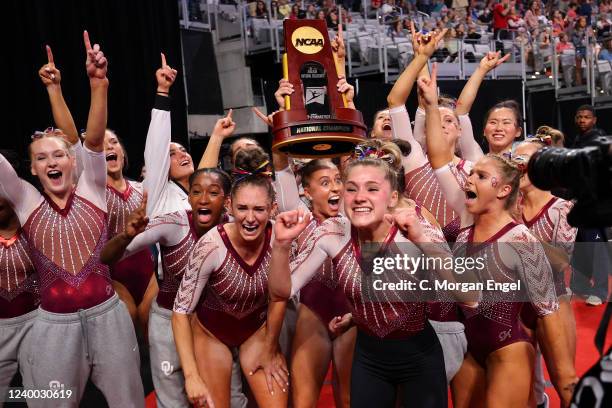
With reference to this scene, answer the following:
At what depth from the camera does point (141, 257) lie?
3.90 metres

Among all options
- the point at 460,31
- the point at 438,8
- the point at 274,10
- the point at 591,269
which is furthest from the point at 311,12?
the point at 591,269

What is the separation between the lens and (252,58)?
389 inches

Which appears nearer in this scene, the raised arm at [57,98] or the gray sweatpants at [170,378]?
the raised arm at [57,98]

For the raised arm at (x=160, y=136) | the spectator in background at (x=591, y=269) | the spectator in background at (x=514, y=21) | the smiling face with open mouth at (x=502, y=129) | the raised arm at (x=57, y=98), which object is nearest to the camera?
the raised arm at (x=57, y=98)

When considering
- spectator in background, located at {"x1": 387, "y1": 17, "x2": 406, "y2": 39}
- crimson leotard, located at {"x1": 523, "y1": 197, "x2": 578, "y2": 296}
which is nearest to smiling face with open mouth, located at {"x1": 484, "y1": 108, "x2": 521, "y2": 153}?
crimson leotard, located at {"x1": 523, "y1": 197, "x2": 578, "y2": 296}

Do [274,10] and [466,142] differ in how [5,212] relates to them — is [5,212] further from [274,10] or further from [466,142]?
[274,10]

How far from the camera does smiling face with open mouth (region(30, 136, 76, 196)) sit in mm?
2801

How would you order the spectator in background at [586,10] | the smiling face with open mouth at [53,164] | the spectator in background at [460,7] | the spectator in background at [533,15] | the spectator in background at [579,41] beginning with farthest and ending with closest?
the spectator in background at [586,10]
the spectator in background at [533,15]
the spectator in background at [460,7]
the spectator in background at [579,41]
the smiling face with open mouth at [53,164]

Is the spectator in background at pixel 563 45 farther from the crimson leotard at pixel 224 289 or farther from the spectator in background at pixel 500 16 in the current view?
the crimson leotard at pixel 224 289

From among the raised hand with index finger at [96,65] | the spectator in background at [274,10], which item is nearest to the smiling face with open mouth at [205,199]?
the raised hand with index finger at [96,65]

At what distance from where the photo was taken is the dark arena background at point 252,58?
6273mm

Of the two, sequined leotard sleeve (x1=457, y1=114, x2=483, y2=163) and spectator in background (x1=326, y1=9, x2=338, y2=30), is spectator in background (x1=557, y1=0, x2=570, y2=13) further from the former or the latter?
sequined leotard sleeve (x1=457, y1=114, x2=483, y2=163)

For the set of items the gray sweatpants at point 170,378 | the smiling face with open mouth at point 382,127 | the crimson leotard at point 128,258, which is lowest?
the gray sweatpants at point 170,378

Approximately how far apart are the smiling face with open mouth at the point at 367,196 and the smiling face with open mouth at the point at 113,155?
1.75 metres
